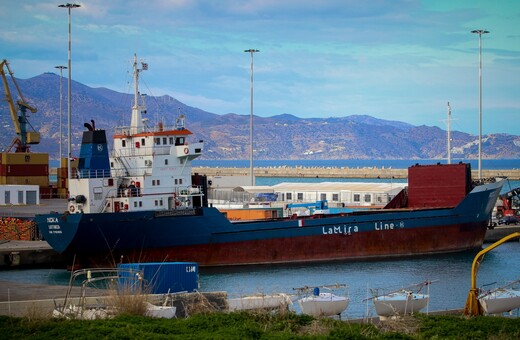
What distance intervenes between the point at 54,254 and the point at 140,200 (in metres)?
4.85

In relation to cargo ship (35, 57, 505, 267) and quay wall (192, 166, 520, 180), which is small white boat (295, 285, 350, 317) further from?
quay wall (192, 166, 520, 180)

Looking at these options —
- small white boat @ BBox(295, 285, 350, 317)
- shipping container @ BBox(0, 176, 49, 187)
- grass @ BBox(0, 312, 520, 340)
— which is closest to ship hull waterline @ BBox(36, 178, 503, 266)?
small white boat @ BBox(295, 285, 350, 317)

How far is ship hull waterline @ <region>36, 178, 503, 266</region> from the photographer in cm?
3456

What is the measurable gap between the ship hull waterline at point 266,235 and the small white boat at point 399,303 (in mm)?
13004

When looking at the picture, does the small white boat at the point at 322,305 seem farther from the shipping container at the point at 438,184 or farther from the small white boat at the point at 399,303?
the shipping container at the point at 438,184

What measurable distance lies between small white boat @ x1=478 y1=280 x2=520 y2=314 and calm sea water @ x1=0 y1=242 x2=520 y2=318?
148 inches

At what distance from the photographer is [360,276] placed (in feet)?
115

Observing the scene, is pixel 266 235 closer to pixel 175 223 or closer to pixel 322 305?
pixel 175 223

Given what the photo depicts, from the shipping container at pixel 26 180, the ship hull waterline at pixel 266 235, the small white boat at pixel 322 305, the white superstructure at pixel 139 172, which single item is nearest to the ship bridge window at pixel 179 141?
the white superstructure at pixel 139 172

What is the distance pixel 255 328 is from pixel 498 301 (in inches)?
318

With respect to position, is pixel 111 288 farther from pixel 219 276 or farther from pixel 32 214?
pixel 32 214

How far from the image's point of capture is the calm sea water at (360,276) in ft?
101

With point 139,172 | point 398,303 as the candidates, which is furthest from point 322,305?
point 139,172

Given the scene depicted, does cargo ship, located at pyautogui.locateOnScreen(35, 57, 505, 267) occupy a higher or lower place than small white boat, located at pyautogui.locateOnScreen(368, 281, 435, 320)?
higher
